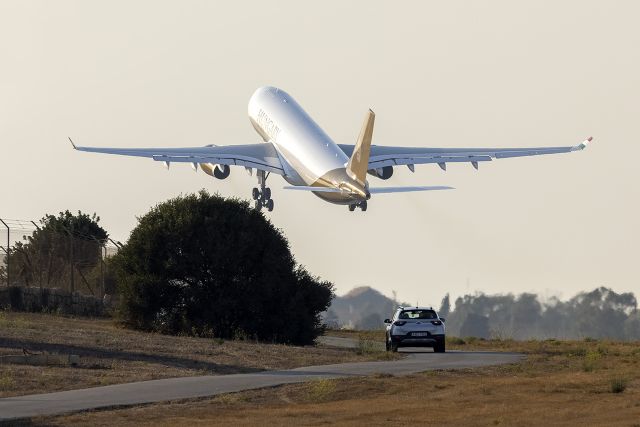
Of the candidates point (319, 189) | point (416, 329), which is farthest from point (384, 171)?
point (416, 329)

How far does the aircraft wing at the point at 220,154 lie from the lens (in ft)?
282

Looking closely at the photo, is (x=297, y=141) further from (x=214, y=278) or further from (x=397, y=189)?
(x=214, y=278)

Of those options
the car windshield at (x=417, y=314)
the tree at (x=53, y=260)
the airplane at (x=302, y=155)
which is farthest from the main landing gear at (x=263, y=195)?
the car windshield at (x=417, y=314)

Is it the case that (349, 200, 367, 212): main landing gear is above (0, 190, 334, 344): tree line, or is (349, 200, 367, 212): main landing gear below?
above

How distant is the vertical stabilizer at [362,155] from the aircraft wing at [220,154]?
11312 mm

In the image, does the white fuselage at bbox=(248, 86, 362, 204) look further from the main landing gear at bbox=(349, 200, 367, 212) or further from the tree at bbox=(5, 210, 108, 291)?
the tree at bbox=(5, 210, 108, 291)

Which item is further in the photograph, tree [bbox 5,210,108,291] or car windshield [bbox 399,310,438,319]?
tree [bbox 5,210,108,291]

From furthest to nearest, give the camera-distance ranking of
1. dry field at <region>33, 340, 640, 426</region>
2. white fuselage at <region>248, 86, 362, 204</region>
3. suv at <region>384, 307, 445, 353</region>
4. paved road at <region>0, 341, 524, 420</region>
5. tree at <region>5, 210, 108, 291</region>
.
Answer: white fuselage at <region>248, 86, 362, 204</region>
tree at <region>5, 210, 108, 291</region>
suv at <region>384, 307, 445, 353</region>
paved road at <region>0, 341, 524, 420</region>
dry field at <region>33, 340, 640, 426</region>

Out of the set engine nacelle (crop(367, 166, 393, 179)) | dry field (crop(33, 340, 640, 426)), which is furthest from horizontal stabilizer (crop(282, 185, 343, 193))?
dry field (crop(33, 340, 640, 426))

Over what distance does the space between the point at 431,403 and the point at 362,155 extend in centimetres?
4752

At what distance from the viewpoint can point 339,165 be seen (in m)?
81.9

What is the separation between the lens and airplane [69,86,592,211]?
80.0 metres

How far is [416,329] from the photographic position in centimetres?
5019

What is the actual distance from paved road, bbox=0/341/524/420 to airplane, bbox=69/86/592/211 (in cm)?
3377
